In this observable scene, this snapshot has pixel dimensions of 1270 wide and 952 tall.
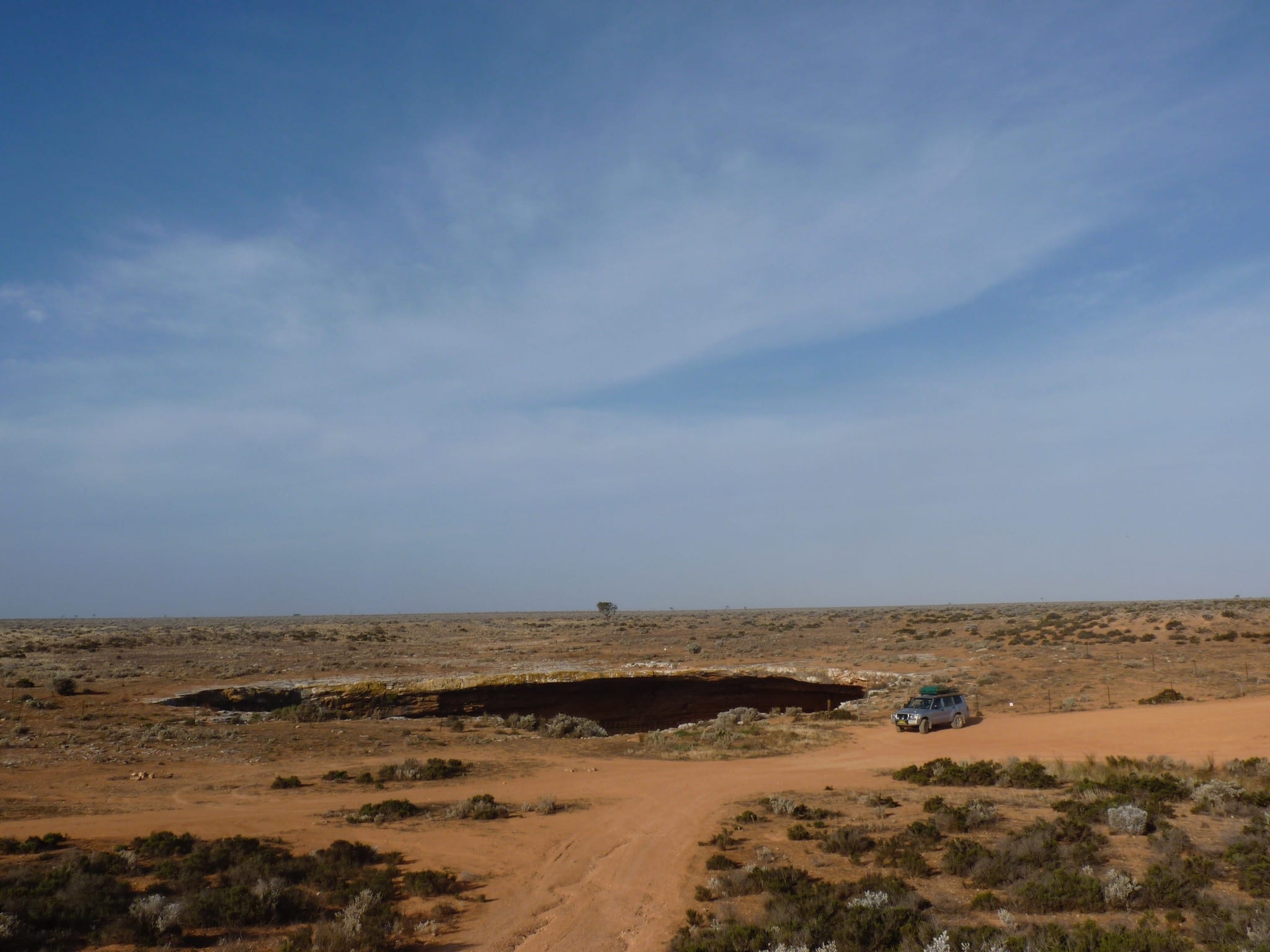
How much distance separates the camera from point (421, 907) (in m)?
10.8

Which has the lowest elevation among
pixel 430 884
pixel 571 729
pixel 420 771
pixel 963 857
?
pixel 571 729

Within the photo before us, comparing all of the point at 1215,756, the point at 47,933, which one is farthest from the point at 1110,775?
the point at 47,933

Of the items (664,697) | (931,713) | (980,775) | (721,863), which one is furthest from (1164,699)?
(721,863)

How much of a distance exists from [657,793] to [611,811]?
75.4 inches

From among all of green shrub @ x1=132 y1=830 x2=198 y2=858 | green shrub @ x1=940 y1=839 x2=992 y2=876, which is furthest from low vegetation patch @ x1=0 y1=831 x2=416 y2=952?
green shrub @ x1=940 y1=839 x2=992 y2=876

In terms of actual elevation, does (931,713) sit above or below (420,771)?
above

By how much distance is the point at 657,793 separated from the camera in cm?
1778

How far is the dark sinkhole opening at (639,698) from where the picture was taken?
35688 millimetres

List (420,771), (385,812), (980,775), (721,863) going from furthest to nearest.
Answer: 1. (420,771)
2. (980,775)
3. (385,812)
4. (721,863)

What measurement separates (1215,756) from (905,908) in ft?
52.9

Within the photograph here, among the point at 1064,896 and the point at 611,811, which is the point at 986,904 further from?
the point at 611,811

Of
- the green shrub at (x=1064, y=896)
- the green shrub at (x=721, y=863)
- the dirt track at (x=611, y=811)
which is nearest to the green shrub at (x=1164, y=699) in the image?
the dirt track at (x=611, y=811)

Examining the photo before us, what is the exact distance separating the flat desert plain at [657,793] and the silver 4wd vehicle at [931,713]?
0.60 m

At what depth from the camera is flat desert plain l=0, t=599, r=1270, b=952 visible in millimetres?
10203
